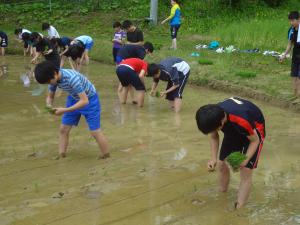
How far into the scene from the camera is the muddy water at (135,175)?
4.65m

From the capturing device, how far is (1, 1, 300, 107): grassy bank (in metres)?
10.5

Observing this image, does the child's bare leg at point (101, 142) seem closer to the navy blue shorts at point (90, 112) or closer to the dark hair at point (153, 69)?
the navy blue shorts at point (90, 112)

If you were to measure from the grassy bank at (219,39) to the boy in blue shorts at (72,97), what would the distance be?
14.0 feet

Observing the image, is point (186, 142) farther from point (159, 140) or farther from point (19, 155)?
point (19, 155)

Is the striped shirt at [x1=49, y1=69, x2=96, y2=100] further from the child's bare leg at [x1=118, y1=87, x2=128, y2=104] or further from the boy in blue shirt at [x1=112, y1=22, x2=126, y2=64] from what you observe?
the boy in blue shirt at [x1=112, y1=22, x2=126, y2=64]

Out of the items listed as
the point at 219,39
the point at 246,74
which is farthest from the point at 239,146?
the point at 219,39

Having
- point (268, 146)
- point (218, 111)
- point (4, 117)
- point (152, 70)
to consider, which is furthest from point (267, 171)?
point (4, 117)

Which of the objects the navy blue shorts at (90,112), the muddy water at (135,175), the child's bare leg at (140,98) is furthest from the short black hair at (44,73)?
the child's bare leg at (140,98)

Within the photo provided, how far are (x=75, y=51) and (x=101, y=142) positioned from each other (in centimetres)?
589

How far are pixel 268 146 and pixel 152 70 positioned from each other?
2336 mm

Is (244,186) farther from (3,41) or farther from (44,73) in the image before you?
(3,41)

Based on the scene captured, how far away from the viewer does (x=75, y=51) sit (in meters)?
11.7

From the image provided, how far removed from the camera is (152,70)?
8.10m

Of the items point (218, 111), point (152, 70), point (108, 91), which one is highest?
point (218, 111)
